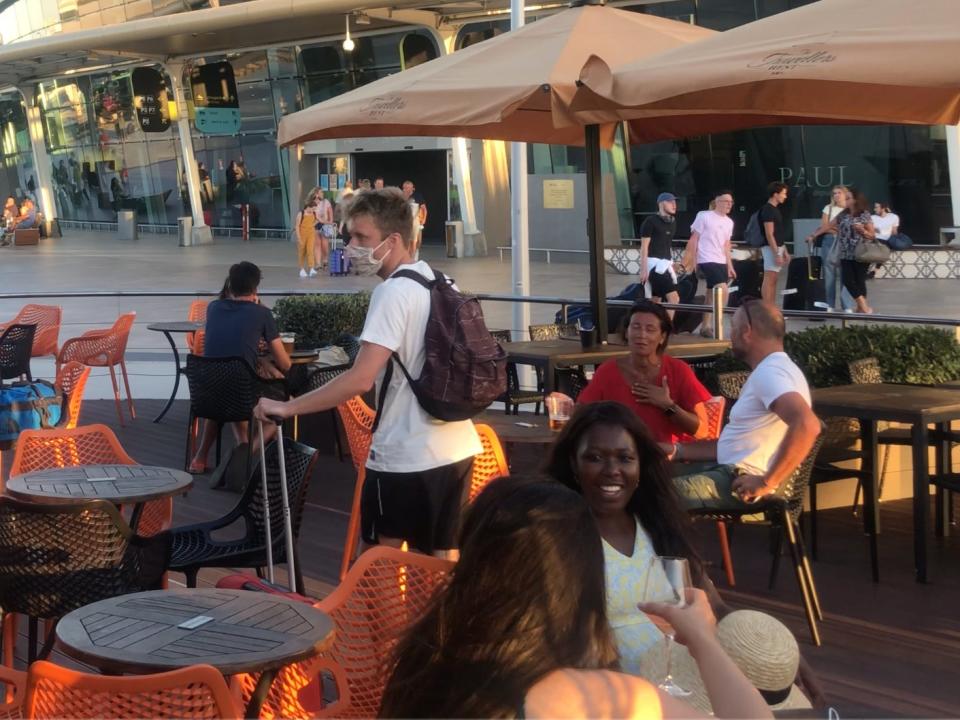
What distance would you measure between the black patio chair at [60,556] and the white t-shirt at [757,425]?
247cm

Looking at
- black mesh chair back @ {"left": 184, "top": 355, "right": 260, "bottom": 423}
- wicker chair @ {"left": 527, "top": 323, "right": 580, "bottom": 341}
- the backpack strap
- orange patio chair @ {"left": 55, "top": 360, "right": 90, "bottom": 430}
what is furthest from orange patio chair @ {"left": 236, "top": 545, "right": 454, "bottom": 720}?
wicker chair @ {"left": 527, "top": 323, "right": 580, "bottom": 341}

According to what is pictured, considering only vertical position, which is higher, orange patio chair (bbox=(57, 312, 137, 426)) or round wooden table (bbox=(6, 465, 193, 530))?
round wooden table (bbox=(6, 465, 193, 530))

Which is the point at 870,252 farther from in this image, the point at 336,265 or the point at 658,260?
the point at 336,265

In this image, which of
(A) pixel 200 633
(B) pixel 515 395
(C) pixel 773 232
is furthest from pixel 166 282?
(A) pixel 200 633

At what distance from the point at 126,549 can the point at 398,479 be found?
102 centimetres

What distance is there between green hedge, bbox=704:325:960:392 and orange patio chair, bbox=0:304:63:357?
23.9ft

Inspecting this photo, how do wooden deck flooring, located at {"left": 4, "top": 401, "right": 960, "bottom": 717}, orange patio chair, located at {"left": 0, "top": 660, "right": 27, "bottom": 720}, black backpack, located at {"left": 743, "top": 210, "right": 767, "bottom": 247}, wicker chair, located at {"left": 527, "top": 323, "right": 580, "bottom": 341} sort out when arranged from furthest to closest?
black backpack, located at {"left": 743, "top": 210, "right": 767, "bottom": 247} < wicker chair, located at {"left": 527, "top": 323, "right": 580, "bottom": 341} < wooden deck flooring, located at {"left": 4, "top": 401, "right": 960, "bottom": 717} < orange patio chair, located at {"left": 0, "top": 660, "right": 27, "bottom": 720}

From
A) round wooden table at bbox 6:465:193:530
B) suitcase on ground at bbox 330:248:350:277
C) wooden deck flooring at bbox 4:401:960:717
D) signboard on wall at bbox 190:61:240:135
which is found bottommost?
suitcase on ground at bbox 330:248:350:277

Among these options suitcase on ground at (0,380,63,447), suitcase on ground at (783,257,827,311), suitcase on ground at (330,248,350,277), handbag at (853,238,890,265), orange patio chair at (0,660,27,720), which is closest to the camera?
orange patio chair at (0,660,27,720)

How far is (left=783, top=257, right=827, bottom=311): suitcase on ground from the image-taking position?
17.4m

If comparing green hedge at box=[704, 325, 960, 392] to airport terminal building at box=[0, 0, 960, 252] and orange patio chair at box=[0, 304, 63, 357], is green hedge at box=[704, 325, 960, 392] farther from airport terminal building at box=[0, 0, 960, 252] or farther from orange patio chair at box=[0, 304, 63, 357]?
airport terminal building at box=[0, 0, 960, 252]

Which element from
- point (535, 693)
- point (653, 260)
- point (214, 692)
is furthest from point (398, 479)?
point (653, 260)

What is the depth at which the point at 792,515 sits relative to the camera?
18.2 feet

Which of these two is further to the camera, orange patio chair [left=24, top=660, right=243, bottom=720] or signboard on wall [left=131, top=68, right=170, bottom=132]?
signboard on wall [left=131, top=68, right=170, bottom=132]
